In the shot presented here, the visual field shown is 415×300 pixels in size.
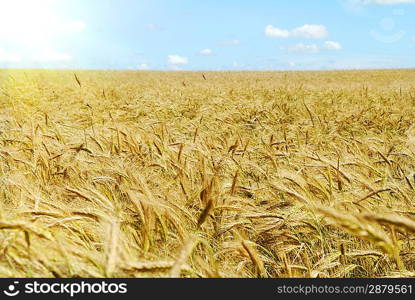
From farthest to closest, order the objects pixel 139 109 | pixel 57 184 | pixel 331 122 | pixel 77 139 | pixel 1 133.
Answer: pixel 139 109 < pixel 331 122 < pixel 1 133 < pixel 77 139 < pixel 57 184

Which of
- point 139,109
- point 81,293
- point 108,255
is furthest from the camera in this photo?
point 139,109

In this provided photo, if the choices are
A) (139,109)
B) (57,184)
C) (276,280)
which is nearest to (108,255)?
(276,280)

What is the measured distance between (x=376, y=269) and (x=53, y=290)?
42.6 inches

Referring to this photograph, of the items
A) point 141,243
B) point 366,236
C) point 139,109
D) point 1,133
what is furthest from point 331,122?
point 366,236

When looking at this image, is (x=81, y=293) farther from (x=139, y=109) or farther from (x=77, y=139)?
(x=139, y=109)

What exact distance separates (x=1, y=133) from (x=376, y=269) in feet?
10.0

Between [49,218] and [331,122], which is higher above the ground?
[331,122]

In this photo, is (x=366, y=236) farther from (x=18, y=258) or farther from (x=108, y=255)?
(x=18, y=258)

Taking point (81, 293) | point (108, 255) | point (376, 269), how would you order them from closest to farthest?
point (108, 255) → point (81, 293) → point (376, 269)

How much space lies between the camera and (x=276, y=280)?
1.05m

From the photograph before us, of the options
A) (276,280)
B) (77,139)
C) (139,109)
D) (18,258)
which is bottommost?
(276,280)

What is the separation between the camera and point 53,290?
3.09 feet

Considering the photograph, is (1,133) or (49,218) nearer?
(49,218)

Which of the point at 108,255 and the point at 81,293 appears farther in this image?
the point at 81,293
